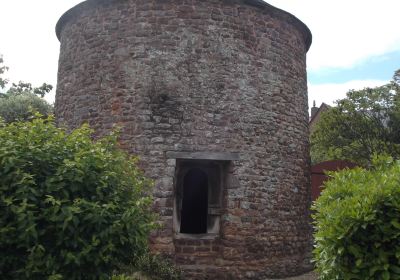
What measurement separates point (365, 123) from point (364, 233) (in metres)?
12.2

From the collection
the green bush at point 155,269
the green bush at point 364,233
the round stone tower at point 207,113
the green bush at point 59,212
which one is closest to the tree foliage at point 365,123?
the round stone tower at point 207,113

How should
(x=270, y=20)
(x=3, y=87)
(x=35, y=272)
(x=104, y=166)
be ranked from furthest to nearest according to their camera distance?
(x=3, y=87)
(x=270, y=20)
(x=104, y=166)
(x=35, y=272)

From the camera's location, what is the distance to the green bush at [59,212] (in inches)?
154

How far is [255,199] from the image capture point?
8375 mm

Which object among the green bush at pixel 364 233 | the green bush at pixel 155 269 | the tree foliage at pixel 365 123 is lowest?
the green bush at pixel 155 269

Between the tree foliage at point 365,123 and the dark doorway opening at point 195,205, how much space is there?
7.11 m

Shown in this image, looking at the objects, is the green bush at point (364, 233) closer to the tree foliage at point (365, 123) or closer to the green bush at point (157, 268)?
the green bush at point (157, 268)

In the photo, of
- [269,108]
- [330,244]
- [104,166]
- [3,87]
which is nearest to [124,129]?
[269,108]

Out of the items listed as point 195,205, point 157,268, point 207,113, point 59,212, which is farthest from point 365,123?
point 59,212

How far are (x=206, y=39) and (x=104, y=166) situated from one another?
4824 millimetres

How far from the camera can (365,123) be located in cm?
1520

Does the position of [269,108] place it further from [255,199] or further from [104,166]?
[104,166]

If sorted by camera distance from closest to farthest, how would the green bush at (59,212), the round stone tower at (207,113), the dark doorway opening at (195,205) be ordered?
the green bush at (59,212), the round stone tower at (207,113), the dark doorway opening at (195,205)

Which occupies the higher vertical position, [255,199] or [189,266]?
[255,199]
